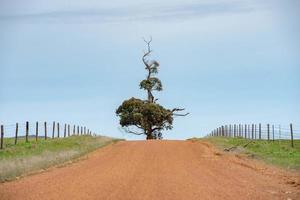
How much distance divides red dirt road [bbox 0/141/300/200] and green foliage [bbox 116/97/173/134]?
46.8 metres

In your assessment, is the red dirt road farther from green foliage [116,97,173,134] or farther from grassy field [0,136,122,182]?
green foliage [116,97,173,134]

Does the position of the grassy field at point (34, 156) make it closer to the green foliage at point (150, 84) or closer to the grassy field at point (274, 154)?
the grassy field at point (274, 154)

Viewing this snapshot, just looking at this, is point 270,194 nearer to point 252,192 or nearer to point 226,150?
point 252,192

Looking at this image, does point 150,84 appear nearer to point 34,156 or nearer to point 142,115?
point 142,115

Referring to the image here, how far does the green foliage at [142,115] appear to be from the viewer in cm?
7712

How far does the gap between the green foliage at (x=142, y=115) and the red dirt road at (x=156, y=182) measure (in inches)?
1844

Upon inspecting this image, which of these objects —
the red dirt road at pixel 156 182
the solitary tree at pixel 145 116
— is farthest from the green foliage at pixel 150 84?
the red dirt road at pixel 156 182

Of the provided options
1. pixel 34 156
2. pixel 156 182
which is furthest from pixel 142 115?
pixel 156 182

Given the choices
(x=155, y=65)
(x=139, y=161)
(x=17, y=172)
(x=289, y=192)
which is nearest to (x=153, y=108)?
(x=155, y=65)

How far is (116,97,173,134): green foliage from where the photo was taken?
77.1 m

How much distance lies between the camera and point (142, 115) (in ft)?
253

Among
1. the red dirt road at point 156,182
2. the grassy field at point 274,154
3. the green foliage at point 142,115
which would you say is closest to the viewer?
the red dirt road at point 156,182

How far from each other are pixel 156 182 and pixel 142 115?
57109 millimetres

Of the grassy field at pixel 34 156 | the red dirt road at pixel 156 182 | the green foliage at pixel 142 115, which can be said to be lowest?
the red dirt road at pixel 156 182
